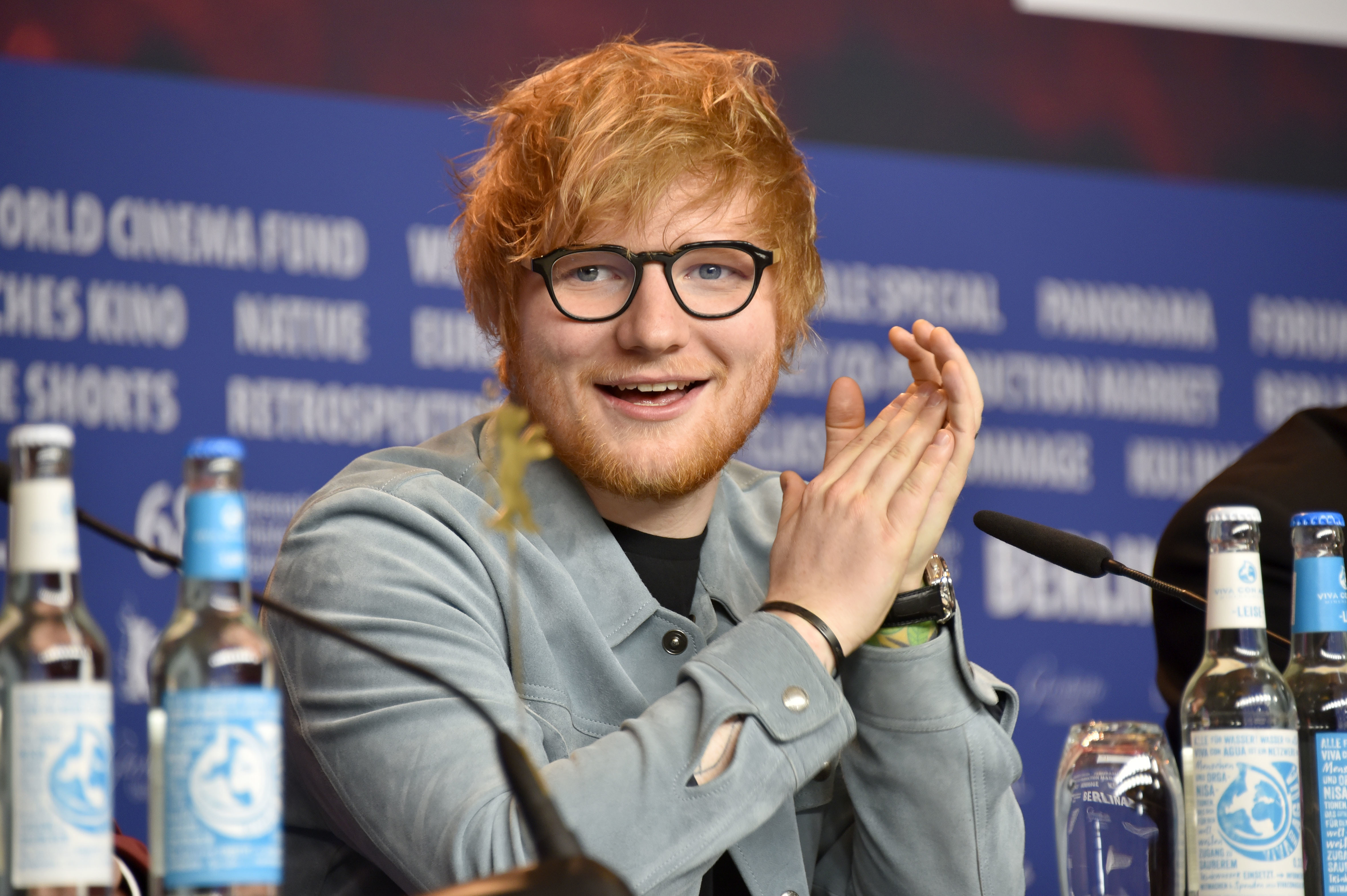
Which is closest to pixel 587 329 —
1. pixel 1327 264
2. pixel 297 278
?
pixel 297 278

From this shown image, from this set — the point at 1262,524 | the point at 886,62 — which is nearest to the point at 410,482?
the point at 1262,524

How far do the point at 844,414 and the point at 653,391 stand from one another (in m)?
0.18

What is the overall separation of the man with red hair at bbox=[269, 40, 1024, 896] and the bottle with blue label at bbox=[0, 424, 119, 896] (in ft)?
0.90

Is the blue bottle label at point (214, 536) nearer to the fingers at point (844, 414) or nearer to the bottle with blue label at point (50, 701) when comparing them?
the bottle with blue label at point (50, 701)

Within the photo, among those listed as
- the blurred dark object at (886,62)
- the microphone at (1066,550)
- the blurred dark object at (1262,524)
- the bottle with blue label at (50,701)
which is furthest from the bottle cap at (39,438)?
the blurred dark object at (886,62)

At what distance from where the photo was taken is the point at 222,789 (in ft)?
1.98

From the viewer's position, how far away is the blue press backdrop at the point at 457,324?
89.8 inches

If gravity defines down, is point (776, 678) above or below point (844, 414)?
below

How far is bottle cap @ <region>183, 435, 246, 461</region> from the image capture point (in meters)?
0.64

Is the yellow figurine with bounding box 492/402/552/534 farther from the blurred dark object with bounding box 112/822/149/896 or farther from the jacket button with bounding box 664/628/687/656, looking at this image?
the jacket button with bounding box 664/628/687/656

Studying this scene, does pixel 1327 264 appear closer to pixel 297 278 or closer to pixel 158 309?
pixel 297 278

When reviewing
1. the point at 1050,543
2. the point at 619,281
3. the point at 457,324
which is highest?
the point at 457,324

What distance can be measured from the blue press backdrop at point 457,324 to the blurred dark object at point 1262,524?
2.77 ft

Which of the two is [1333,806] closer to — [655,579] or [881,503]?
[881,503]
